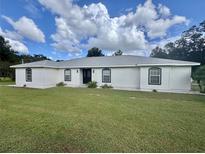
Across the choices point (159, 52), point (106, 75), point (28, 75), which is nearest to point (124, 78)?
point (106, 75)

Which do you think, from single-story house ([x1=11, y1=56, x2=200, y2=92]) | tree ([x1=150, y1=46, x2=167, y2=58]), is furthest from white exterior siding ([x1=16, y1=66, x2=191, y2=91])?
tree ([x1=150, y1=46, x2=167, y2=58])

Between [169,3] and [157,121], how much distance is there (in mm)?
13298

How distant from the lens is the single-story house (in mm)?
13695

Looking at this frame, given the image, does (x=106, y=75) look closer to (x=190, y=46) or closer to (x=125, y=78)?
(x=125, y=78)

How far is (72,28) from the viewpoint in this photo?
70.5 ft

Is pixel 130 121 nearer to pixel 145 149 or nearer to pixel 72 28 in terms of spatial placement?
pixel 145 149

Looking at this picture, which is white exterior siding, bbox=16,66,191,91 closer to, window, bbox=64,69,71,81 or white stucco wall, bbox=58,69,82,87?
white stucco wall, bbox=58,69,82,87

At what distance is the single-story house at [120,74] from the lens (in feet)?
44.9

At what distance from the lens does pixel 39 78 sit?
55.8 feet

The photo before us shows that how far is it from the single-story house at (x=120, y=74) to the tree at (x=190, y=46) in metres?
24.2

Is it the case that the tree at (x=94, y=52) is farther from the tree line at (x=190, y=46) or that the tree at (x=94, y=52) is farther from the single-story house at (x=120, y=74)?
the single-story house at (x=120, y=74)

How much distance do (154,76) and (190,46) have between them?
2875cm

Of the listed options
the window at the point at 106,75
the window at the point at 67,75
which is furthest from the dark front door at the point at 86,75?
the window at the point at 106,75

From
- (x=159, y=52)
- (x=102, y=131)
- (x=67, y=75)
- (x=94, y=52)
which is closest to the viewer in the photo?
(x=102, y=131)
